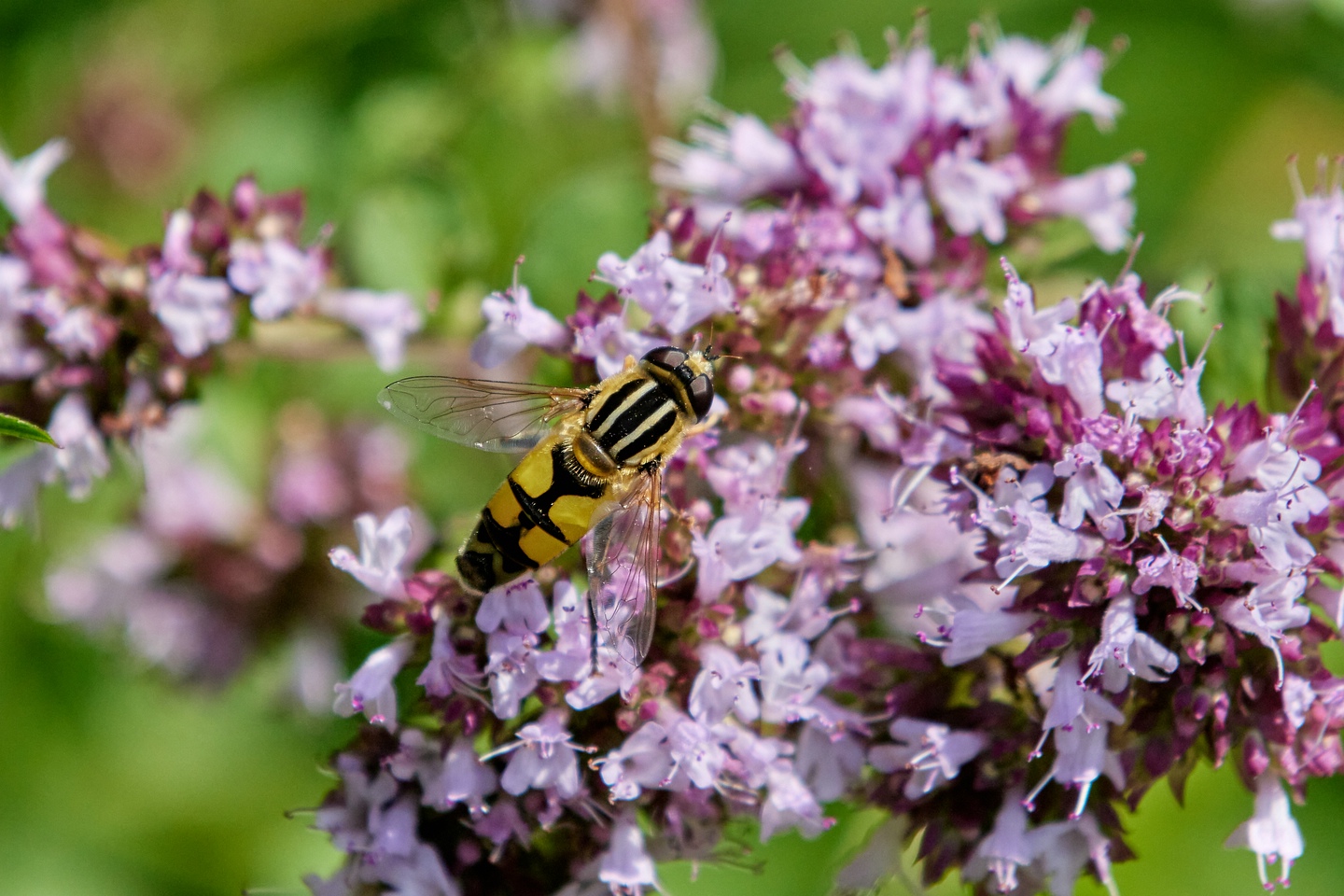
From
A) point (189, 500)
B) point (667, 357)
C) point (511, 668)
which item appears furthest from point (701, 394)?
point (189, 500)

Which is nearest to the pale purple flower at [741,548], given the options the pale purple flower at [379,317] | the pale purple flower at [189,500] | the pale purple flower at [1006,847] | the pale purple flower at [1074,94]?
the pale purple flower at [1006,847]

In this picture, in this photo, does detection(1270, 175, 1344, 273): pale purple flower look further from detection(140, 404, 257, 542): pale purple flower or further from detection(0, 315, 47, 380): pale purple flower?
detection(140, 404, 257, 542): pale purple flower

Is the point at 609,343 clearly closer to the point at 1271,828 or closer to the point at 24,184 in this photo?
the point at 24,184

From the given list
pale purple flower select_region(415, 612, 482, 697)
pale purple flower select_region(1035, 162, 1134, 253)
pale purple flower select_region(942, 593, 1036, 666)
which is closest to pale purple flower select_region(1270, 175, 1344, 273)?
pale purple flower select_region(1035, 162, 1134, 253)

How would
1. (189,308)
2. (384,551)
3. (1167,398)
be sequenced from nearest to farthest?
(1167,398), (384,551), (189,308)

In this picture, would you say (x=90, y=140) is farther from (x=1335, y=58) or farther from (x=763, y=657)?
(x=1335, y=58)

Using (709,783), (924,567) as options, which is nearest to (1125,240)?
(924,567)

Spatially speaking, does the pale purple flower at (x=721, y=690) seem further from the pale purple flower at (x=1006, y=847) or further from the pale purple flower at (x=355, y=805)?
the pale purple flower at (x=355, y=805)
